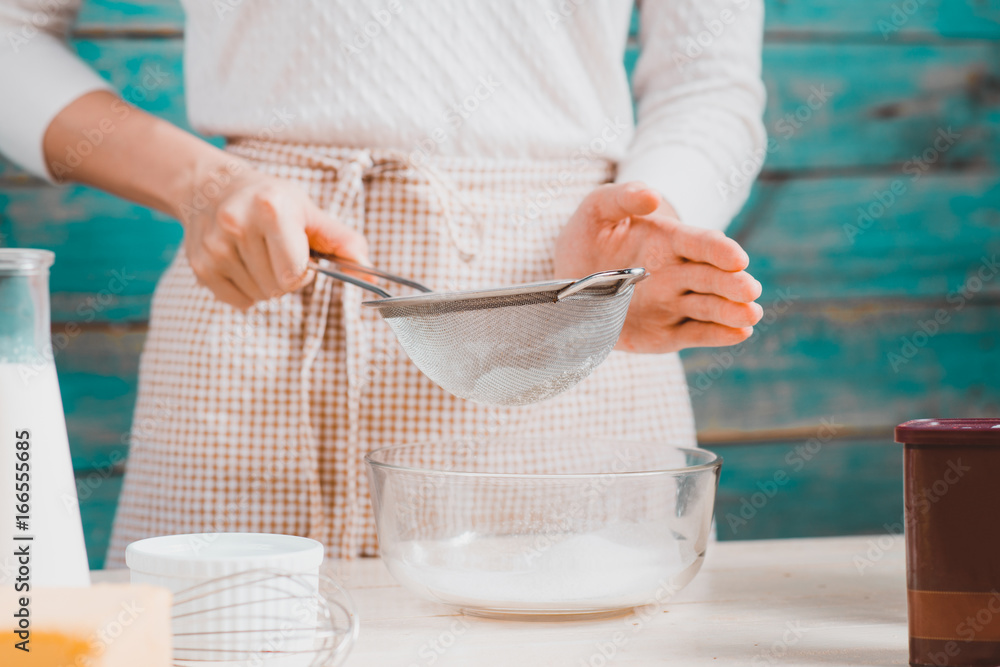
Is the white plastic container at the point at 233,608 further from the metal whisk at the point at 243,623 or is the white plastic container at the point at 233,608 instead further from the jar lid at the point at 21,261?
the jar lid at the point at 21,261

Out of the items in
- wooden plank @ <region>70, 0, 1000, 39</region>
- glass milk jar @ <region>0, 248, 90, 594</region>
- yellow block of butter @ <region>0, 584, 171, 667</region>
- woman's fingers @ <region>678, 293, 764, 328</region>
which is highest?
wooden plank @ <region>70, 0, 1000, 39</region>

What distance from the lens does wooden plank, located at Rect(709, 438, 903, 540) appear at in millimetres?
1395

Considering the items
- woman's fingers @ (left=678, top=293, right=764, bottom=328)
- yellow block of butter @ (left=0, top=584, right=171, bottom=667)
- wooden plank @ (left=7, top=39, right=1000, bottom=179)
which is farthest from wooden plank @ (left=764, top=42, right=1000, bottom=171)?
yellow block of butter @ (left=0, top=584, right=171, bottom=667)

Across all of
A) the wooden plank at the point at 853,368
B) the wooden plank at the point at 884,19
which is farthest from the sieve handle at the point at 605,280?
the wooden plank at the point at 884,19

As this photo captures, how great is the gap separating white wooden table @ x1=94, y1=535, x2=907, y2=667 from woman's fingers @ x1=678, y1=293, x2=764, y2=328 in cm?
19

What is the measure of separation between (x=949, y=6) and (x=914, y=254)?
1.23 feet

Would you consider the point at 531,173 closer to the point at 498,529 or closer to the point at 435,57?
the point at 435,57

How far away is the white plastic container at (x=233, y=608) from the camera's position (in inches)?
17.7

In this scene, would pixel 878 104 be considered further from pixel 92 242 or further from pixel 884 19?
pixel 92 242

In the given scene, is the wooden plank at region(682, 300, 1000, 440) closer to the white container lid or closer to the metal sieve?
the metal sieve

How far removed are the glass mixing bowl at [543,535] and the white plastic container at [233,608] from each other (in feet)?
0.35

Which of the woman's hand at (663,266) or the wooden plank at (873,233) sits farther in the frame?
the wooden plank at (873,233)

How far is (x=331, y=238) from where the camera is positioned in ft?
2.31

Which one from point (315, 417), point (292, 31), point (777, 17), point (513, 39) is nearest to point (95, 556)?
point (315, 417)
